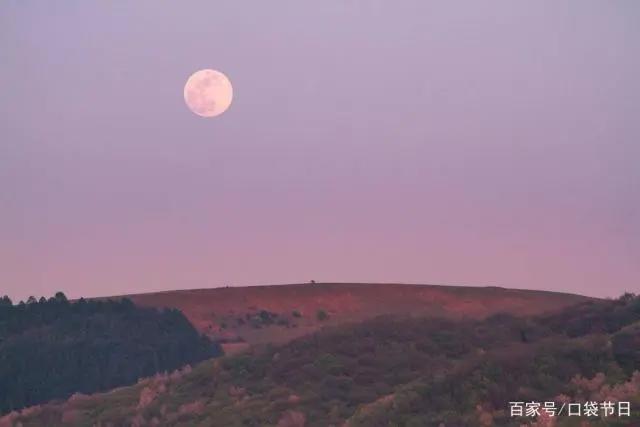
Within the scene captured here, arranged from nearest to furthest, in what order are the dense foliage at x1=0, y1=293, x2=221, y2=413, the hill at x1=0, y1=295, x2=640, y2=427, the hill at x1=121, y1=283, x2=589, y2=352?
the hill at x1=0, y1=295, x2=640, y2=427, the dense foliage at x1=0, y1=293, x2=221, y2=413, the hill at x1=121, y1=283, x2=589, y2=352

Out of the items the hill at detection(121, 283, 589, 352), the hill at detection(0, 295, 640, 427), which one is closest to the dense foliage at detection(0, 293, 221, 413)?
the hill at detection(121, 283, 589, 352)

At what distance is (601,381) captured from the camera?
80.4 feet

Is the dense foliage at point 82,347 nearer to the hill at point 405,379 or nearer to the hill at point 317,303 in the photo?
the hill at point 317,303

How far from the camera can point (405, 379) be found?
108 ft

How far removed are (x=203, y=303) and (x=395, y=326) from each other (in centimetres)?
6285

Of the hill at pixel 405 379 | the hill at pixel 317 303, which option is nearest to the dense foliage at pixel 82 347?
the hill at pixel 317 303

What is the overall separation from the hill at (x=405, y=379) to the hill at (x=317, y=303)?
152 feet

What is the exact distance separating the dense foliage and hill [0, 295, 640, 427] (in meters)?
27.2

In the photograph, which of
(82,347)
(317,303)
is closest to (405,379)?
(82,347)

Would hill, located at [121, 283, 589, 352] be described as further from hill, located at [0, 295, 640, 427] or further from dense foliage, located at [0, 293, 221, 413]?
hill, located at [0, 295, 640, 427]

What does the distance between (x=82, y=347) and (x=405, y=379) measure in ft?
135

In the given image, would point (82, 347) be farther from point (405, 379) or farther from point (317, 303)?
point (405, 379)

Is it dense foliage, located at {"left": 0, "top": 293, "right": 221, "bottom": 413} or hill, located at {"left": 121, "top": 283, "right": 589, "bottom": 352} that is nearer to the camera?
dense foliage, located at {"left": 0, "top": 293, "right": 221, "bottom": 413}

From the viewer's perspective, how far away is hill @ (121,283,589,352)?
90438 millimetres
